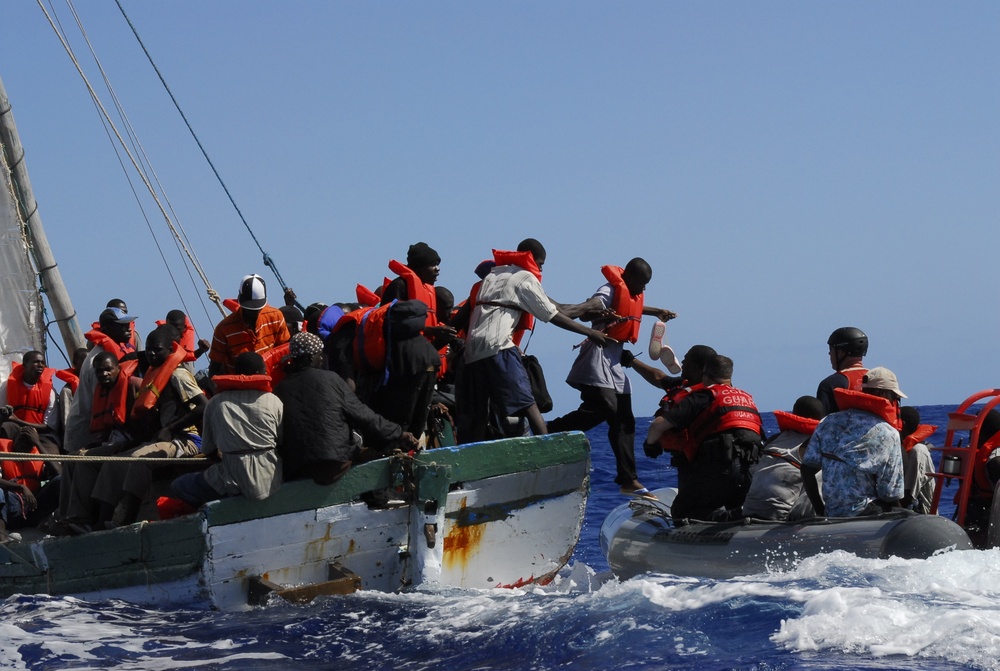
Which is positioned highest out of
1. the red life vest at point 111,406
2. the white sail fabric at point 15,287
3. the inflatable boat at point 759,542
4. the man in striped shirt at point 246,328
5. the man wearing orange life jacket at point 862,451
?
the white sail fabric at point 15,287

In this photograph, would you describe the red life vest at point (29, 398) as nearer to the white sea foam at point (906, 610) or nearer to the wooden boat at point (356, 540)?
the wooden boat at point (356, 540)

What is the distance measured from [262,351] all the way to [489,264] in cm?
212

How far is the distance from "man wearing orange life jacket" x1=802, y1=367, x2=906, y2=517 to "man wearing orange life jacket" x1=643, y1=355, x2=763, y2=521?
1.89 ft

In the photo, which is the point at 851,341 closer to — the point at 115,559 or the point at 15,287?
the point at 115,559

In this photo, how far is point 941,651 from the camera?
22.1 ft

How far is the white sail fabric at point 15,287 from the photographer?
53.5ft

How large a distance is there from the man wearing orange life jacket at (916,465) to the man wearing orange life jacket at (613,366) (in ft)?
7.18

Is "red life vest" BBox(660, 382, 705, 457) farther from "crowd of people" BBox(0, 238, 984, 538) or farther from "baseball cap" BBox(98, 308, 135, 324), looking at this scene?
"baseball cap" BBox(98, 308, 135, 324)

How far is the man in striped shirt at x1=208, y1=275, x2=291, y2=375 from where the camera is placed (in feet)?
33.2

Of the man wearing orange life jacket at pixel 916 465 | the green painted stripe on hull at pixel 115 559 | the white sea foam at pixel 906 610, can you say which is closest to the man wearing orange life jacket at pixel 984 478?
the man wearing orange life jacket at pixel 916 465

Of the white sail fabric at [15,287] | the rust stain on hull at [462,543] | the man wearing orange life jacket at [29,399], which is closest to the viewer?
the rust stain on hull at [462,543]

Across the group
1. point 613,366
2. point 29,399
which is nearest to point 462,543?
point 613,366

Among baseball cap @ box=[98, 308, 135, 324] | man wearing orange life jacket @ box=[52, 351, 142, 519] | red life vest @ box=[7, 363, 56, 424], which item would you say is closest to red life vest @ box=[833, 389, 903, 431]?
man wearing orange life jacket @ box=[52, 351, 142, 519]

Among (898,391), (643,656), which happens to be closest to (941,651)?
(643,656)
